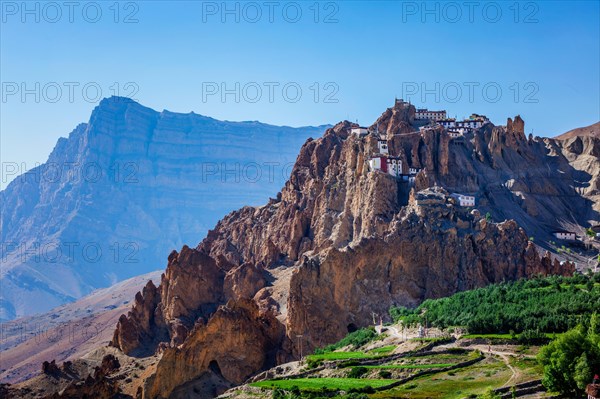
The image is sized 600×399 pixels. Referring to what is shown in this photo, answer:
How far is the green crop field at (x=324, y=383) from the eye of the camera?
96.6 m

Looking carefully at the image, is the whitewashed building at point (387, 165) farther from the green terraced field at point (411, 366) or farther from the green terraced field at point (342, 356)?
the green terraced field at point (411, 366)

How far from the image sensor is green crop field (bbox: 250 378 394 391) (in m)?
96.6

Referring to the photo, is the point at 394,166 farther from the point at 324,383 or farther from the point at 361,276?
the point at 324,383

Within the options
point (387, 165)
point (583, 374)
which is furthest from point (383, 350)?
point (387, 165)

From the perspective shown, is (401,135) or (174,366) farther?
(401,135)

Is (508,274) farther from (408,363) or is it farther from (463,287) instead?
(408,363)

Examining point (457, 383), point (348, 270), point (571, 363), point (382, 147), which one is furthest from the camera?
point (382, 147)

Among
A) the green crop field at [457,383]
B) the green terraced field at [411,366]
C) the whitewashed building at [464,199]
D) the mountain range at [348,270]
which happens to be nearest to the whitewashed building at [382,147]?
the mountain range at [348,270]

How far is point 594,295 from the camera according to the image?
379 ft

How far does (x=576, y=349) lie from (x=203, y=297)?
369 feet

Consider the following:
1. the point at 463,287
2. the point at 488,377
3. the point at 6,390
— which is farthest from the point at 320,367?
the point at 6,390

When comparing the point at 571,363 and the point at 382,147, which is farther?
the point at 382,147

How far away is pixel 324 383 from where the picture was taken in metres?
100

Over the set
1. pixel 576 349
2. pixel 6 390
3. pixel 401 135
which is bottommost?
pixel 6 390
